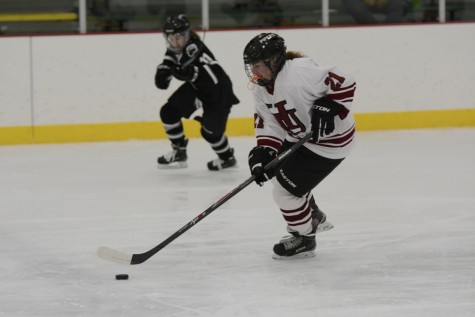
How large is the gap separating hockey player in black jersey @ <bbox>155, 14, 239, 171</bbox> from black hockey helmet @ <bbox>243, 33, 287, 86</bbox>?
2253 mm

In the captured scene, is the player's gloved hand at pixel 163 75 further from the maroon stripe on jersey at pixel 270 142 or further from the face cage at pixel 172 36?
the maroon stripe on jersey at pixel 270 142

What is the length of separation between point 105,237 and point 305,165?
989 mm

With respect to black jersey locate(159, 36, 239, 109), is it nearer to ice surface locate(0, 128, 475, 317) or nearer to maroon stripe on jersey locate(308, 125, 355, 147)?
ice surface locate(0, 128, 475, 317)

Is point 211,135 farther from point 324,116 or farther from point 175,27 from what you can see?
point 324,116

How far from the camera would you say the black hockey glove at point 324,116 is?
3320 mm

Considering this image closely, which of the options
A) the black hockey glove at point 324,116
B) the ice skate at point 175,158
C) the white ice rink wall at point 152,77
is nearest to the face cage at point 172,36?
the ice skate at point 175,158

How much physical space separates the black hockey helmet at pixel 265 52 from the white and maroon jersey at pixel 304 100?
0.22 feet

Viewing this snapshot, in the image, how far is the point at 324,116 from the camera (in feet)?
10.9

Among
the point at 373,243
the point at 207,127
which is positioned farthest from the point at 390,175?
the point at 373,243

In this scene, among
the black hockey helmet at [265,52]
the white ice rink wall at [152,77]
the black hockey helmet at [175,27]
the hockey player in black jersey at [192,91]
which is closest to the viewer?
the black hockey helmet at [265,52]

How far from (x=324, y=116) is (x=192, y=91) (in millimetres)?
2648

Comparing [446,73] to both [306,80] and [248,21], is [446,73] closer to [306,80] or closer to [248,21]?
[248,21]

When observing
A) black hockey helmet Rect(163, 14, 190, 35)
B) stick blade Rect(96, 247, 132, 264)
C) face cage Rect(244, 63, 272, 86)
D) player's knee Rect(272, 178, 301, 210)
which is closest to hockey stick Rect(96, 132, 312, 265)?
stick blade Rect(96, 247, 132, 264)

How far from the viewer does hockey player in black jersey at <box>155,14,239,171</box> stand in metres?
5.65
